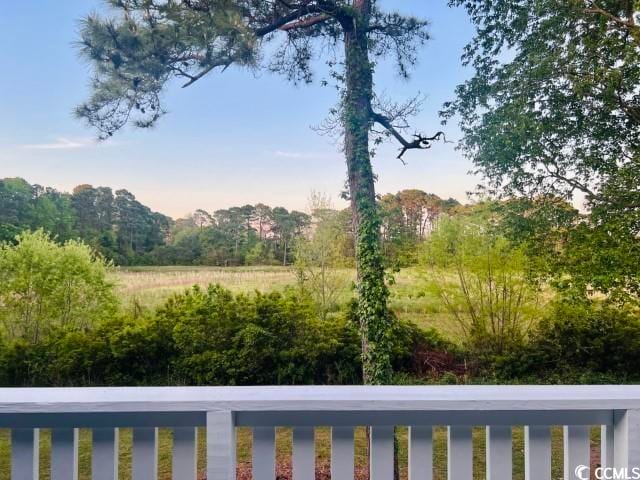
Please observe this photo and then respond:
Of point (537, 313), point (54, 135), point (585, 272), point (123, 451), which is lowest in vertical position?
point (123, 451)

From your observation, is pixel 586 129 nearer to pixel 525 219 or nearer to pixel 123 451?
pixel 525 219

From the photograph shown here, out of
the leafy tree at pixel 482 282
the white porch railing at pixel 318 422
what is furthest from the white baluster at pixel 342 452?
the leafy tree at pixel 482 282

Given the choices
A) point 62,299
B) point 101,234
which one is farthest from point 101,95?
point 62,299

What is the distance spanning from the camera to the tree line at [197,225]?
7.67 feet

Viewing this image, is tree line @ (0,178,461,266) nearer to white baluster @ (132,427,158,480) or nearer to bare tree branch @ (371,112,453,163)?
bare tree branch @ (371,112,453,163)

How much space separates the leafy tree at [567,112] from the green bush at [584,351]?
0.17 meters

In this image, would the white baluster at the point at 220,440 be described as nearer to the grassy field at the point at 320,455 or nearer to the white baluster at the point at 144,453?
the white baluster at the point at 144,453

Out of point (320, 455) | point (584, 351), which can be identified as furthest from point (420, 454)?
point (584, 351)

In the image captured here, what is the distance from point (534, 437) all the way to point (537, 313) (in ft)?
6.41

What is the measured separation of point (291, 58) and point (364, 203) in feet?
3.07

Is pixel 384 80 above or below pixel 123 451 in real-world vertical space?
above

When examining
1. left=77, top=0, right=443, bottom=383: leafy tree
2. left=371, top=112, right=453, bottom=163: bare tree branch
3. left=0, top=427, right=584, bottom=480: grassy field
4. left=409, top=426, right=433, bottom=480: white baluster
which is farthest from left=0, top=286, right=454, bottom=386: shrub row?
left=409, top=426, right=433, bottom=480: white baluster

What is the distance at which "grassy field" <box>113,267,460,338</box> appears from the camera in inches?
94.0

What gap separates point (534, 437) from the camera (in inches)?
28.0
